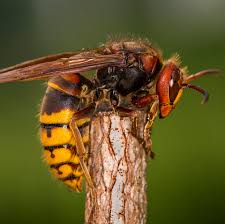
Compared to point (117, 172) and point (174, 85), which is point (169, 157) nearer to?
point (174, 85)

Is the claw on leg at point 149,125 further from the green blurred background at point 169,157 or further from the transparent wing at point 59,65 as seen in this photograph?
the green blurred background at point 169,157

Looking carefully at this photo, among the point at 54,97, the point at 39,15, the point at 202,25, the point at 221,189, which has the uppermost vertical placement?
the point at 39,15

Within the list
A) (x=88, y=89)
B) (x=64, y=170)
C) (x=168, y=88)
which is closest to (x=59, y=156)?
(x=64, y=170)

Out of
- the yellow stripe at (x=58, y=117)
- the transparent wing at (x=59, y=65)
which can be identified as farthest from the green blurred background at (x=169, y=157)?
the transparent wing at (x=59, y=65)

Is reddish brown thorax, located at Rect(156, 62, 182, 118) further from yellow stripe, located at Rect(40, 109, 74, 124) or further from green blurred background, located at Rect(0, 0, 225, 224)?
green blurred background, located at Rect(0, 0, 225, 224)

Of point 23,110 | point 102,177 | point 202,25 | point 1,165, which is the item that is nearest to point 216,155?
point 1,165

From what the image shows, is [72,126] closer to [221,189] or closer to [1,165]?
[221,189]
